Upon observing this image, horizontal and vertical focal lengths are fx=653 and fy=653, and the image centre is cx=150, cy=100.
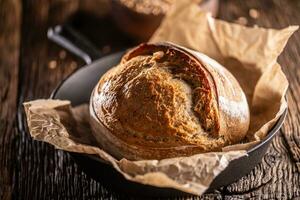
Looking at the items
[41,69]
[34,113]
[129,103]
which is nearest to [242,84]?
[129,103]

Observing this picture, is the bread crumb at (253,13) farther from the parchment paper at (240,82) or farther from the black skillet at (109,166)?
the black skillet at (109,166)

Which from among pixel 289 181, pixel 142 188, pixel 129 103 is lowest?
pixel 289 181

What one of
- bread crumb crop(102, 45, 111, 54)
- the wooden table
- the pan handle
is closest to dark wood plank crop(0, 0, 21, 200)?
the wooden table

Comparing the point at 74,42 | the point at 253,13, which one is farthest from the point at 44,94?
the point at 253,13

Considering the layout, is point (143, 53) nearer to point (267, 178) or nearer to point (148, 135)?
point (148, 135)

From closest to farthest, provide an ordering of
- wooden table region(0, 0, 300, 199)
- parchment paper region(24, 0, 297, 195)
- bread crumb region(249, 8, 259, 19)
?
parchment paper region(24, 0, 297, 195) < wooden table region(0, 0, 300, 199) < bread crumb region(249, 8, 259, 19)

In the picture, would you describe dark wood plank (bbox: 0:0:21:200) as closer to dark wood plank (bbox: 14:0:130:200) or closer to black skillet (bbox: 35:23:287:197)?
dark wood plank (bbox: 14:0:130:200)
